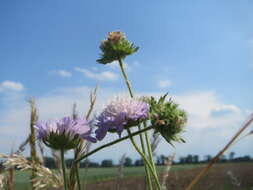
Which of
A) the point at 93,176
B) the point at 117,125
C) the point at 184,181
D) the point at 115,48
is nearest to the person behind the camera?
the point at 117,125

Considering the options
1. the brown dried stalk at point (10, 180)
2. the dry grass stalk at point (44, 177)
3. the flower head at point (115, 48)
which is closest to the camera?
the dry grass stalk at point (44, 177)

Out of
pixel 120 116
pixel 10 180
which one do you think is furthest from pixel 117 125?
pixel 10 180

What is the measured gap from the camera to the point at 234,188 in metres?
13.2

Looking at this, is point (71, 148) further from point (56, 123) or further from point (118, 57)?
point (118, 57)

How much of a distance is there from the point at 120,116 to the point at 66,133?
24 cm

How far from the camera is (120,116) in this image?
157 cm

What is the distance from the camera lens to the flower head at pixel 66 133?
1.55 m

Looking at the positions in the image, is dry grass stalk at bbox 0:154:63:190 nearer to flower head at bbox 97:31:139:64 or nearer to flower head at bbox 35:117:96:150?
flower head at bbox 35:117:96:150

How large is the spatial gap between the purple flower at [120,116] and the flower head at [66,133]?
0.19 feet

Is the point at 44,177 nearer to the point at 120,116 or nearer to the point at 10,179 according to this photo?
the point at 120,116

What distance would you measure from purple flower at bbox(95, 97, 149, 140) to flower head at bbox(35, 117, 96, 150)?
2.3 inches

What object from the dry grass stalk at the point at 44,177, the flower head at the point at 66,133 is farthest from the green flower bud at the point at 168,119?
the dry grass stalk at the point at 44,177

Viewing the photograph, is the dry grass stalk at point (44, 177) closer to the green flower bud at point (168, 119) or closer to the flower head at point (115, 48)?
the green flower bud at point (168, 119)

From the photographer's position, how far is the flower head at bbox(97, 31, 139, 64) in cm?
279
